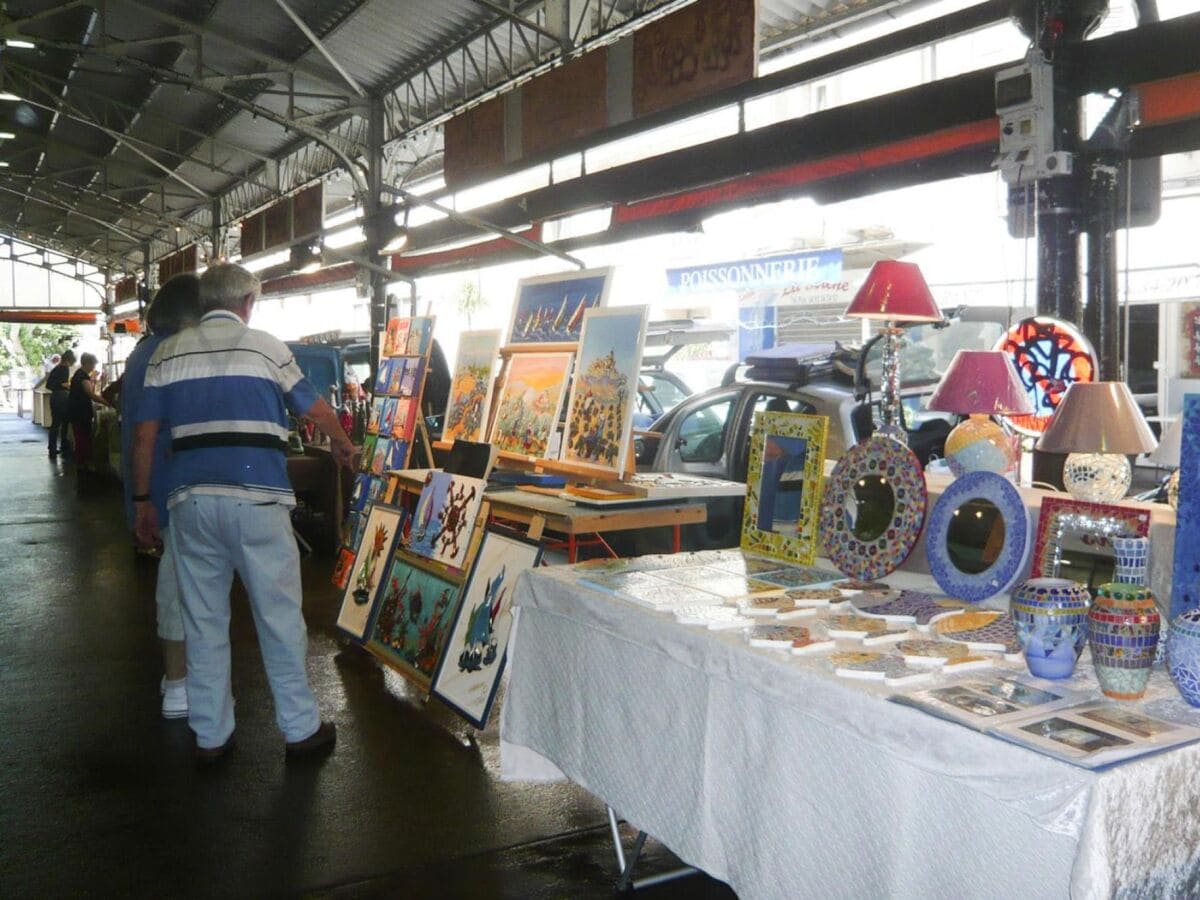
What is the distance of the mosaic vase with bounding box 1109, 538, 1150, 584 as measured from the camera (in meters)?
1.95

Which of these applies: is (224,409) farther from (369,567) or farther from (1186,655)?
(1186,655)

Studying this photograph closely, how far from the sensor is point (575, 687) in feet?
8.64

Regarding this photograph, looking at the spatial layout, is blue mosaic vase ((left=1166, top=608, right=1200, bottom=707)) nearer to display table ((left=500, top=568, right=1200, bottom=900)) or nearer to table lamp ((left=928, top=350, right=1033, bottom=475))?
display table ((left=500, top=568, right=1200, bottom=900))

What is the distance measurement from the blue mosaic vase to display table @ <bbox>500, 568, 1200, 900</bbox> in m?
0.06

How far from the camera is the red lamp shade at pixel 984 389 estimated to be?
2863mm

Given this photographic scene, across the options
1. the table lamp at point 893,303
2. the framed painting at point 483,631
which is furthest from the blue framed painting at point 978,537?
the framed painting at point 483,631

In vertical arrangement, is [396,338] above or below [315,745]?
above

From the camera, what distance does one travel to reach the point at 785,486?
292 cm

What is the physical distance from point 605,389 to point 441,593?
1068 millimetres

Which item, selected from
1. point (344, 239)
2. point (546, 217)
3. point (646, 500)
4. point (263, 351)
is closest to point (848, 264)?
point (546, 217)

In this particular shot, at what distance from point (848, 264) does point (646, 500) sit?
8140 mm

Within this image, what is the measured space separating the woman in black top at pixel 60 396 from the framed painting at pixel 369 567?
1303cm

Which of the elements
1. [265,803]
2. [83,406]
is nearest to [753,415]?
[265,803]

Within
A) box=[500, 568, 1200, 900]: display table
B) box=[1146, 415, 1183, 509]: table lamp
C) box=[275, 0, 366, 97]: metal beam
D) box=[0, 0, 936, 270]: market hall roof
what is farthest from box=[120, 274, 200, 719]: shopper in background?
box=[275, 0, 366, 97]: metal beam
